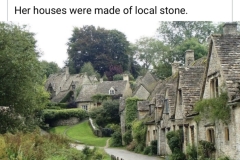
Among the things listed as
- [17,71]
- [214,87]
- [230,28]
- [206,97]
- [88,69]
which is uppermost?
[88,69]

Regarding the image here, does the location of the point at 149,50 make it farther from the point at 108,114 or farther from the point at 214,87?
the point at 214,87

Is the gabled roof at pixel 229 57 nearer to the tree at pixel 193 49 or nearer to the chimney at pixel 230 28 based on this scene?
the chimney at pixel 230 28

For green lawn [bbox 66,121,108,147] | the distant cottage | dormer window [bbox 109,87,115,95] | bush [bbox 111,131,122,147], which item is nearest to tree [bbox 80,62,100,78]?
the distant cottage

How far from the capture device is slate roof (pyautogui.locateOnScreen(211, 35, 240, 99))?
21.1 meters

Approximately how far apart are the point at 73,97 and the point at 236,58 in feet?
229

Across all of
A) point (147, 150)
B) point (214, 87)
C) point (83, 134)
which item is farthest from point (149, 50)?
point (214, 87)

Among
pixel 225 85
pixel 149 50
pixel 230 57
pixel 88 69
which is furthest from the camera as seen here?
pixel 88 69

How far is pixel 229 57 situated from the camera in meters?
22.4

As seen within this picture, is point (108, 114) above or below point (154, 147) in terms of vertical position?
above

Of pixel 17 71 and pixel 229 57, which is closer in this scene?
pixel 229 57

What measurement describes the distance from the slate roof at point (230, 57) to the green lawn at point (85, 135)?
109ft

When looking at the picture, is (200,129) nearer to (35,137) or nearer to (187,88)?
(187,88)

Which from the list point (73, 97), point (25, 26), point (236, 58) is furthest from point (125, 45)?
point (236, 58)

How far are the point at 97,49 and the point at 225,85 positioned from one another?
303 feet
